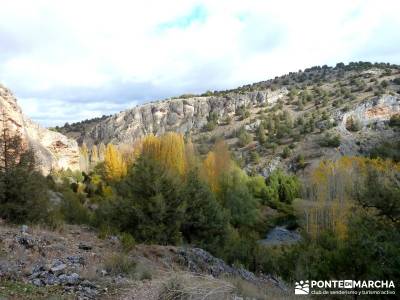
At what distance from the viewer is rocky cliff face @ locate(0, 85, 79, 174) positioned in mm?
46188

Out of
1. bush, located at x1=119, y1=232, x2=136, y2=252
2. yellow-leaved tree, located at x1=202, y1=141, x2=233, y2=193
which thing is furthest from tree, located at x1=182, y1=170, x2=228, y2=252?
yellow-leaved tree, located at x1=202, y1=141, x2=233, y2=193

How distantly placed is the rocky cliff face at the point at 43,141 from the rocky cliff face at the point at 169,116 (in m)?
51.3

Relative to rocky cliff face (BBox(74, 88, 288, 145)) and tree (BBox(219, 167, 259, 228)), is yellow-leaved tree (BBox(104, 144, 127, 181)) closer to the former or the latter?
tree (BBox(219, 167, 259, 228))

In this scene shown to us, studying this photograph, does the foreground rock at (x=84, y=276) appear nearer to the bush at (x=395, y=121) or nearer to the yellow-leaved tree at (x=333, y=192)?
the yellow-leaved tree at (x=333, y=192)

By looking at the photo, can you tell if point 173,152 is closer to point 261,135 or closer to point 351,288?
point 351,288

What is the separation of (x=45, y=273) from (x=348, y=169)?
138 ft

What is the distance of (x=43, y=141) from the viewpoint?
60562 mm

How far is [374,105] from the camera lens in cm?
7619

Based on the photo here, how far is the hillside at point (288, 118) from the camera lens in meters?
69.7

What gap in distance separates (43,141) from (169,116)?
74.9m

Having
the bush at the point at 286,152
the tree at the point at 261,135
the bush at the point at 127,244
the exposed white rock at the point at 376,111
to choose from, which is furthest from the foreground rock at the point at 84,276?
the exposed white rock at the point at 376,111

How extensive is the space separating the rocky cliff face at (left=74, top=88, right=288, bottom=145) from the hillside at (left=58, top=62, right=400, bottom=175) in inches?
10.4

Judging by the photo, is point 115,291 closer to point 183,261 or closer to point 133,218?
point 183,261

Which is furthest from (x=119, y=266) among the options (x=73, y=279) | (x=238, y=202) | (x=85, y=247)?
(x=238, y=202)
